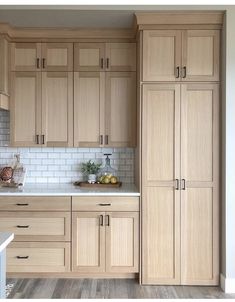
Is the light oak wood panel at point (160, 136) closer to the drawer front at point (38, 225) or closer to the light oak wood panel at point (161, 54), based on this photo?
the light oak wood panel at point (161, 54)

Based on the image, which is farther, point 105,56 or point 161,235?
point 105,56

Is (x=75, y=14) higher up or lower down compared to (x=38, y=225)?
higher up

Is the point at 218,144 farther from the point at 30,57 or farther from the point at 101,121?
the point at 30,57

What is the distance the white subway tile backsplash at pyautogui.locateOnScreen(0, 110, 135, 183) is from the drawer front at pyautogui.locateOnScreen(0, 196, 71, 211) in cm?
65

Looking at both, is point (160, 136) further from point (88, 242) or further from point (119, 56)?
point (88, 242)

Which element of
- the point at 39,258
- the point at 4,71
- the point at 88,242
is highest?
the point at 4,71

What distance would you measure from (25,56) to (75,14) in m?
0.76

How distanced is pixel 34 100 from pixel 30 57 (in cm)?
46

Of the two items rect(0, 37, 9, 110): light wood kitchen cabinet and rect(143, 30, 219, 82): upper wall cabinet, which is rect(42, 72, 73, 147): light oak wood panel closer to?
rect(0, 37, 9, 110): light wood kitchen cabinet

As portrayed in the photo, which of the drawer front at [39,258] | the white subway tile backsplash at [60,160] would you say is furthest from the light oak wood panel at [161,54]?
the drawer front at [39,258]

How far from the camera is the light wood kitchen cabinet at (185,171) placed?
3.21 meters

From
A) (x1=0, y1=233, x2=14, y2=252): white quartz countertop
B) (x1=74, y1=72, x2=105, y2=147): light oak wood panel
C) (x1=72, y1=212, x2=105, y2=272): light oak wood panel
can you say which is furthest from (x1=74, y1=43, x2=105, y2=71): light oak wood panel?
(x1=0, y1=233, x2=14, y2=252): white quartz countertop

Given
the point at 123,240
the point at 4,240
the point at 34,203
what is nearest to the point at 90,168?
the point at 34,203

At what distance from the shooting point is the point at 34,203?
10.9 feet
